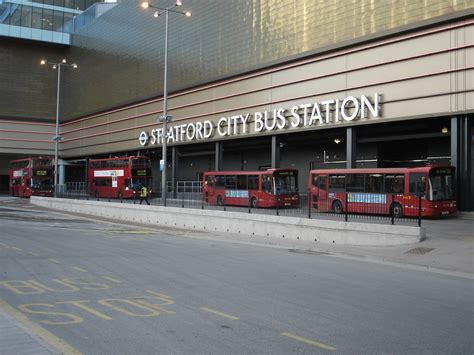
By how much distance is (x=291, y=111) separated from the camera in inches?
1548

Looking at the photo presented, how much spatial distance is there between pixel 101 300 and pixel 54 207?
1509 inches

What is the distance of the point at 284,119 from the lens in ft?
130

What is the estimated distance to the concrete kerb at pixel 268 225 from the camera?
1755cm

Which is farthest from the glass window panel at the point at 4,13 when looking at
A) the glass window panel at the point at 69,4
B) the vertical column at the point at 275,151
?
the vertical column at the point at 275,151

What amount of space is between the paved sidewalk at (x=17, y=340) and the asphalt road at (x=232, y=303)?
289 mm

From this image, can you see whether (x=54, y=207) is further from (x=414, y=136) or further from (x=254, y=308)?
(x=254, y=308)

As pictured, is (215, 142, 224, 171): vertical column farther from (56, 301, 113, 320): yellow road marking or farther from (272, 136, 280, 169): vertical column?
(56, 301, 113, 320): yellow road marking

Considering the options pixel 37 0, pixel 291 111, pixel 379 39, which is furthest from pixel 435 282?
pixel 37 0

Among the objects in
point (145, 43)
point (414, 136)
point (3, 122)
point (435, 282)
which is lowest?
point (435, 282)

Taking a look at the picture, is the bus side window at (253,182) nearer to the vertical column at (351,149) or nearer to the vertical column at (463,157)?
the vertical column at (351,149)

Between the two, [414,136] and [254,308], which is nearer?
[254,308]

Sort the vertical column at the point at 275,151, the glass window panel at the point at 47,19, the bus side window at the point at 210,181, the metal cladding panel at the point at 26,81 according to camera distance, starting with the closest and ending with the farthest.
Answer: the bus side window at the point at 210,181, the vertical column at the point at 275,151, the metal cladding panel at the point at 26,81, the glass window panel at the point at 47,19

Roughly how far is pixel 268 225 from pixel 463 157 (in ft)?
43.6

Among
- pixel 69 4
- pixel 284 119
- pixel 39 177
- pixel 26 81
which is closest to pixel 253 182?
pixel 284 119
